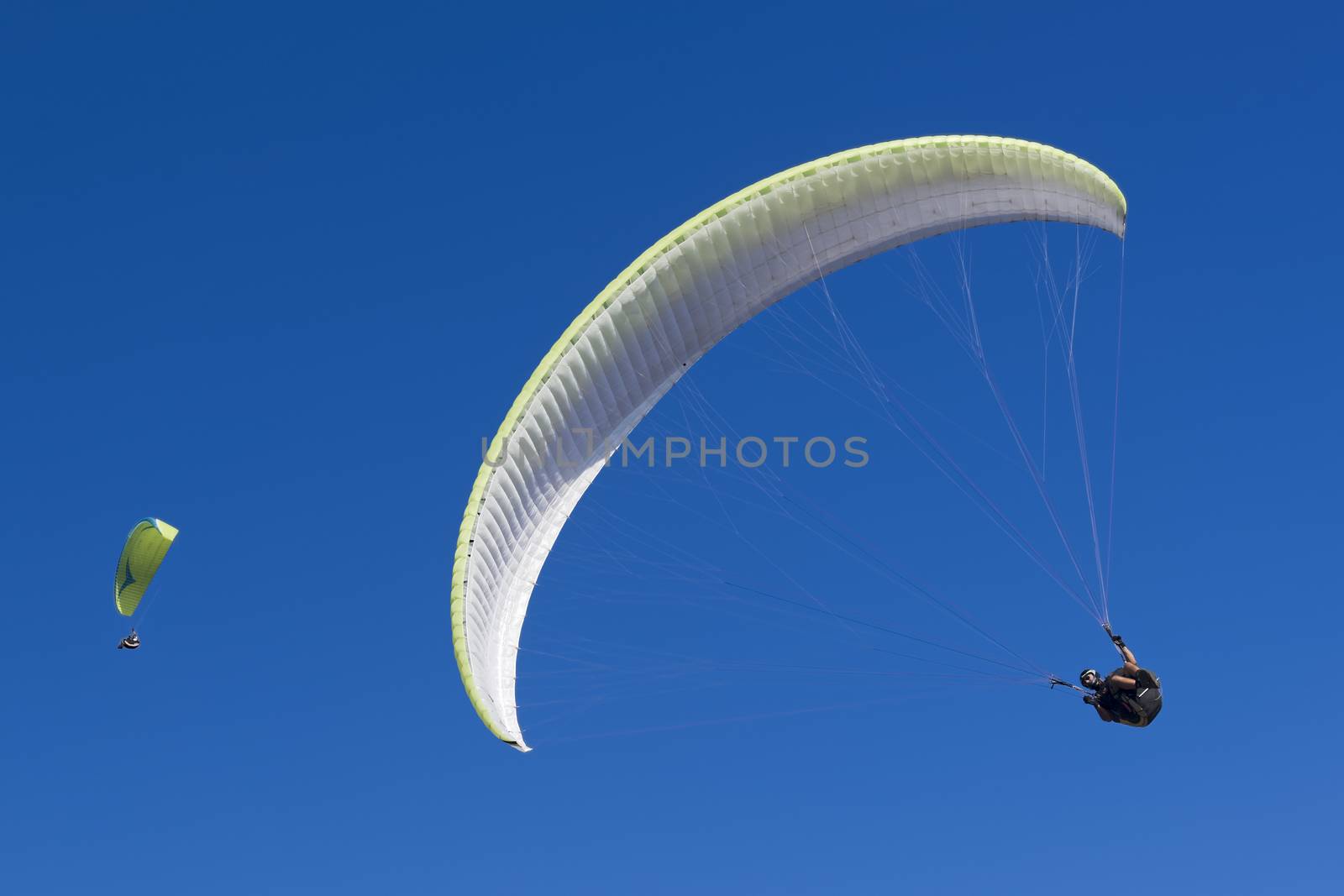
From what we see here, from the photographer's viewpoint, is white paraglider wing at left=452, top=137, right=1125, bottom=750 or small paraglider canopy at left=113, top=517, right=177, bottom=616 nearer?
white paraglider wing at left=452, top=137, right=1125, bottom=750

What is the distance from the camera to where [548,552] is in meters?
26.8

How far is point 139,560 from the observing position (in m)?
45.9

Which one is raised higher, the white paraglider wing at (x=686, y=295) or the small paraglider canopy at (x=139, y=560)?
the small paraglider canopy at (x=139, y=560)

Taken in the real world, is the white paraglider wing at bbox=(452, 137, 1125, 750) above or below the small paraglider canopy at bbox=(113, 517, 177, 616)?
below

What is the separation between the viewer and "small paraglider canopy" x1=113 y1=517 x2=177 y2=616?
1788 inches

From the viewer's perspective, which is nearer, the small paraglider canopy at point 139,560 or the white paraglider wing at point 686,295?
the white paraglider wing at point 686,295

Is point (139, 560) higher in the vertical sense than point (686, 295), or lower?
higher

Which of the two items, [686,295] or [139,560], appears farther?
[139,560]

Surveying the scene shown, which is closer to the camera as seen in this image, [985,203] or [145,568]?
[985,203]

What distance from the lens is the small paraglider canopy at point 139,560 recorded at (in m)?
45.4

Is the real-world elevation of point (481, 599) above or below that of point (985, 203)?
below

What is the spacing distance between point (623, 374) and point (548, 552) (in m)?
3.16

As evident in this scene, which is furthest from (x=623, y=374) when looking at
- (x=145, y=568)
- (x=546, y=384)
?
(x=145, y=568)

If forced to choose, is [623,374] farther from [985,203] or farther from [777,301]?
[985,203]
